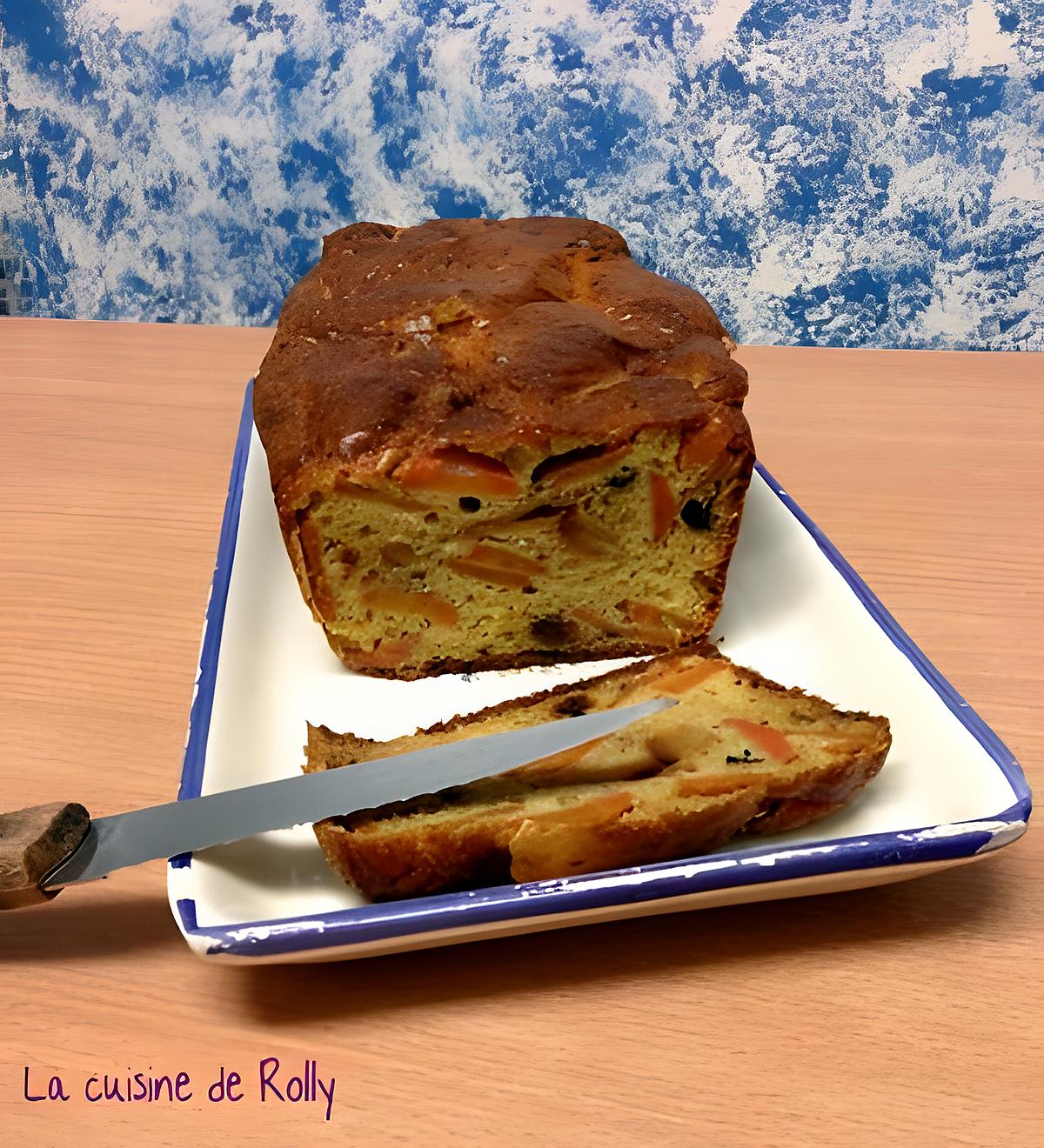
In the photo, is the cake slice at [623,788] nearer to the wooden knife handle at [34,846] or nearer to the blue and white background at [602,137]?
the wooden knife handle at [34,846]

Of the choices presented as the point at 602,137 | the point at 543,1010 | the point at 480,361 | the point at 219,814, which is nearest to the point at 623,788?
the point at 543,1010

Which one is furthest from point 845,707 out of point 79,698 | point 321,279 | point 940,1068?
point 321,279

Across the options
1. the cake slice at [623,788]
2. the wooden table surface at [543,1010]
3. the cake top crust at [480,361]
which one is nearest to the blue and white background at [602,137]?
the cake top crust at [480,361]

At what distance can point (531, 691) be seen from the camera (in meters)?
1.49

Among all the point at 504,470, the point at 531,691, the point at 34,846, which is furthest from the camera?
the point at 531,691

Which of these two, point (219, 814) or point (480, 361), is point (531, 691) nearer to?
point (480, 361)

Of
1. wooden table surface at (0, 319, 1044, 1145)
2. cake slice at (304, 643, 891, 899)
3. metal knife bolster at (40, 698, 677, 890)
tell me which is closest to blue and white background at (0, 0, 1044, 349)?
wooden table surface at (0, 319, 1044, 1145)

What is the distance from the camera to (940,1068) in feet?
2.92

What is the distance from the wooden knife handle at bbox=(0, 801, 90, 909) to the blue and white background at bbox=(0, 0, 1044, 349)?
10.1 ft

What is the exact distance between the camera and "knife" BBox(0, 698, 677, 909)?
0.93 meters

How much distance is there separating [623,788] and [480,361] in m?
0.66

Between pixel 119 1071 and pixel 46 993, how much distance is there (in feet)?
0.38

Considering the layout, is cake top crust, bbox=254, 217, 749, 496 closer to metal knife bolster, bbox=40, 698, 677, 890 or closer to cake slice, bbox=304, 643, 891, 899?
cake slice, bbox=304, 643, 891, 899

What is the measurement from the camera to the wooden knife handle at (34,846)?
92 centimetres
